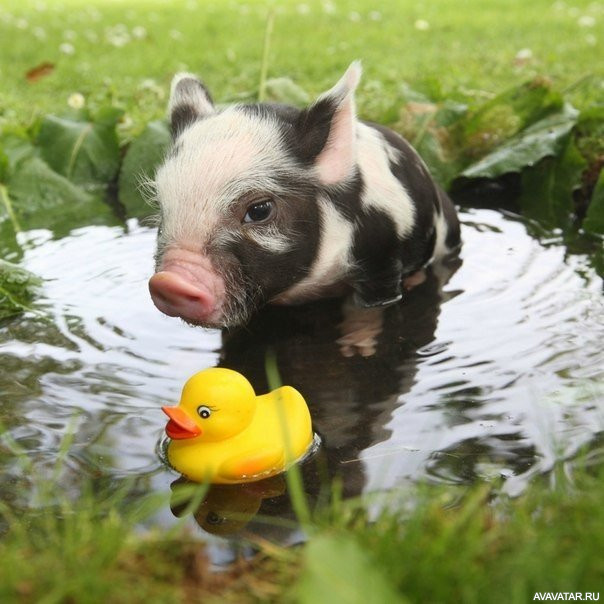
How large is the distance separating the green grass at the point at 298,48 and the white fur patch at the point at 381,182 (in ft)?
6.09

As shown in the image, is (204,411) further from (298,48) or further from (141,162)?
(298,48)

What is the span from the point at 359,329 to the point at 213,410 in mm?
1435

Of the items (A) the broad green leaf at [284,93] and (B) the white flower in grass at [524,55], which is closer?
(A) the broad green leaf at [284,93]

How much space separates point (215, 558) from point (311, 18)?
33.0ft

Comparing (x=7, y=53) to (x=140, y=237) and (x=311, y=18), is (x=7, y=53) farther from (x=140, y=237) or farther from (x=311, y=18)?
(x=140, y=237)

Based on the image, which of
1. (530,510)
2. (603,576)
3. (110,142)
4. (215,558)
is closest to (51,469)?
(215,558)

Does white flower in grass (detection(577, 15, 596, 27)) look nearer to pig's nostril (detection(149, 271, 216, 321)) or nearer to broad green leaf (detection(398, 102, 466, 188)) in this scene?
broad green leaf (detection(398, 102, 466, 188))

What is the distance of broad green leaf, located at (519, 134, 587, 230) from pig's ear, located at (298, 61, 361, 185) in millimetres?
1741

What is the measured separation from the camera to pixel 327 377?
350 centimetres

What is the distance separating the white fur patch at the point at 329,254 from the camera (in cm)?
377

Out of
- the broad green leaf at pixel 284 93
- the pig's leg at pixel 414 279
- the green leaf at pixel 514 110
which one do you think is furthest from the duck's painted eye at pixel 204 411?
the broad green leaf at pixel 284 93

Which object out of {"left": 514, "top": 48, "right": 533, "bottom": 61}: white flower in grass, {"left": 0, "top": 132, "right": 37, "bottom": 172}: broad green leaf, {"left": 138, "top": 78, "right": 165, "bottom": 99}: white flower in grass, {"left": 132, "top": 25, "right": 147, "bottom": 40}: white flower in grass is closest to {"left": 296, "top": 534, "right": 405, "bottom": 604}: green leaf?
{"left": 0, "top": 132, "right": 37, "bottom": 172}: broad green leaf

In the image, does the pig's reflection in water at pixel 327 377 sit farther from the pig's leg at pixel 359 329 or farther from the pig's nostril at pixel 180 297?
the pig's nostril at pixel 180 297

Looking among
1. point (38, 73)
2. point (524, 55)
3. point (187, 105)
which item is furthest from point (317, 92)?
point (187, 105)
